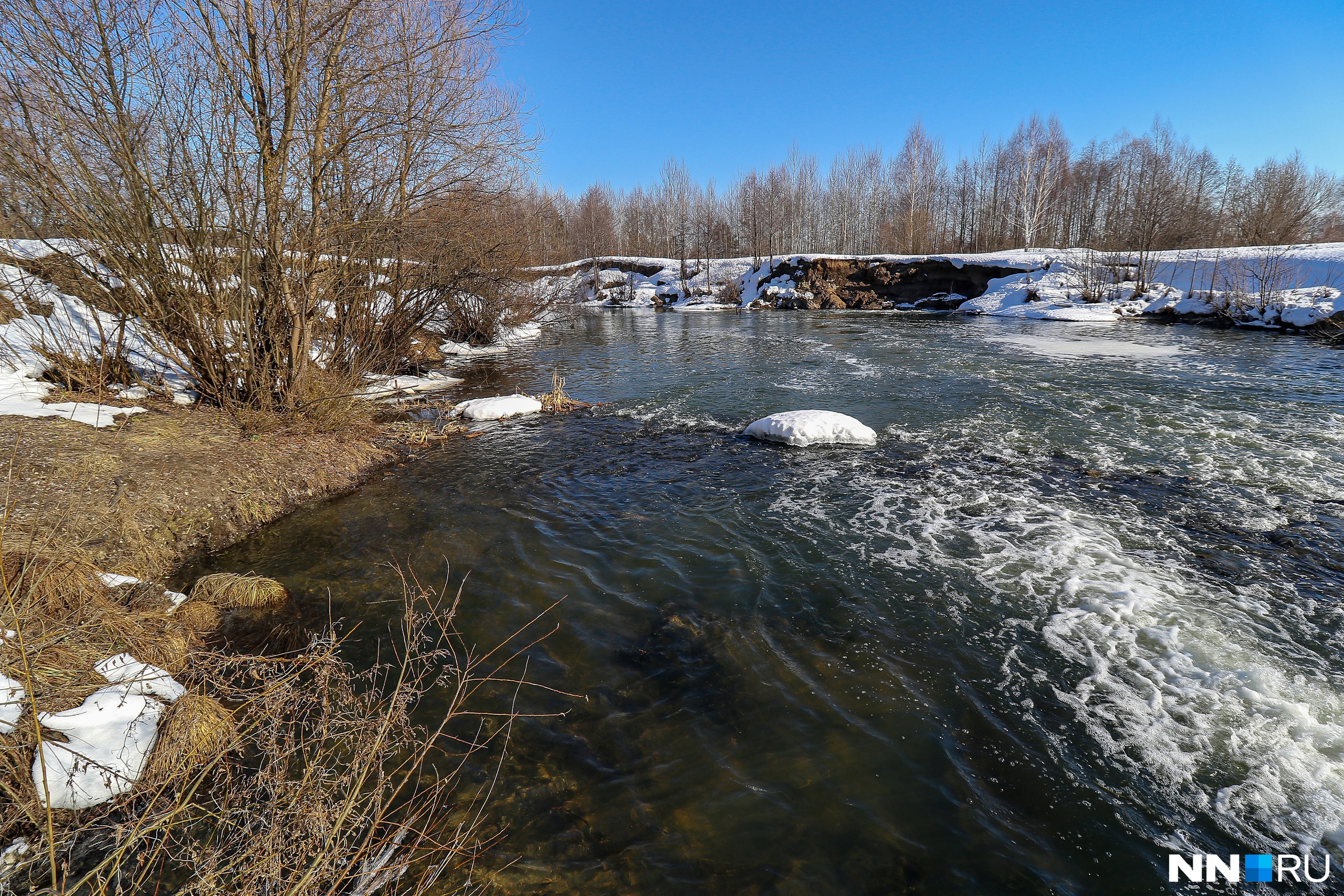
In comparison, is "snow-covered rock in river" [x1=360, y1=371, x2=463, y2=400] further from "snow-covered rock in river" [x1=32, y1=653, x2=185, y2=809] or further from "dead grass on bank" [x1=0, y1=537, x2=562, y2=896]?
"snow-covered rock in river" [x1=32, y1=653, x2=185, y2=809]

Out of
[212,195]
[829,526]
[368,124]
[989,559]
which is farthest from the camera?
[368,124]

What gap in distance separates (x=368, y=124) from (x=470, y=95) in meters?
2.36

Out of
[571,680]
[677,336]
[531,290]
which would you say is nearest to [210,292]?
[571,680]

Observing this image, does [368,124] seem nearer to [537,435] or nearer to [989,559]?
[537,435]

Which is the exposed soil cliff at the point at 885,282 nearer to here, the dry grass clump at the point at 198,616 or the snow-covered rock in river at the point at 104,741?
the dry grass clump at the point at 198,616

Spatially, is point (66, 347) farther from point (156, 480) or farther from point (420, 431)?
point (420, 431)

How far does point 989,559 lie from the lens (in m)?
5.21

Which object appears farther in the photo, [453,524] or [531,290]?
[531,290]

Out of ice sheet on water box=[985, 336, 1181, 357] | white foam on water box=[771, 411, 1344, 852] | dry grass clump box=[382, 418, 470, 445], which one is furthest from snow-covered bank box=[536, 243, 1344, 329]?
white foam on water box=[771, 411, 1344, 852]

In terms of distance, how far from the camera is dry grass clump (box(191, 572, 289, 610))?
4.52 meters

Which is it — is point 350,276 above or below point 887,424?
above

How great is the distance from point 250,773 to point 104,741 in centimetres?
65

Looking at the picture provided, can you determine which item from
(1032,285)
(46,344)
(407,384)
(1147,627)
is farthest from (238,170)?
(1032,285)

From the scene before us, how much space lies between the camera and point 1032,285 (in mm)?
33219
